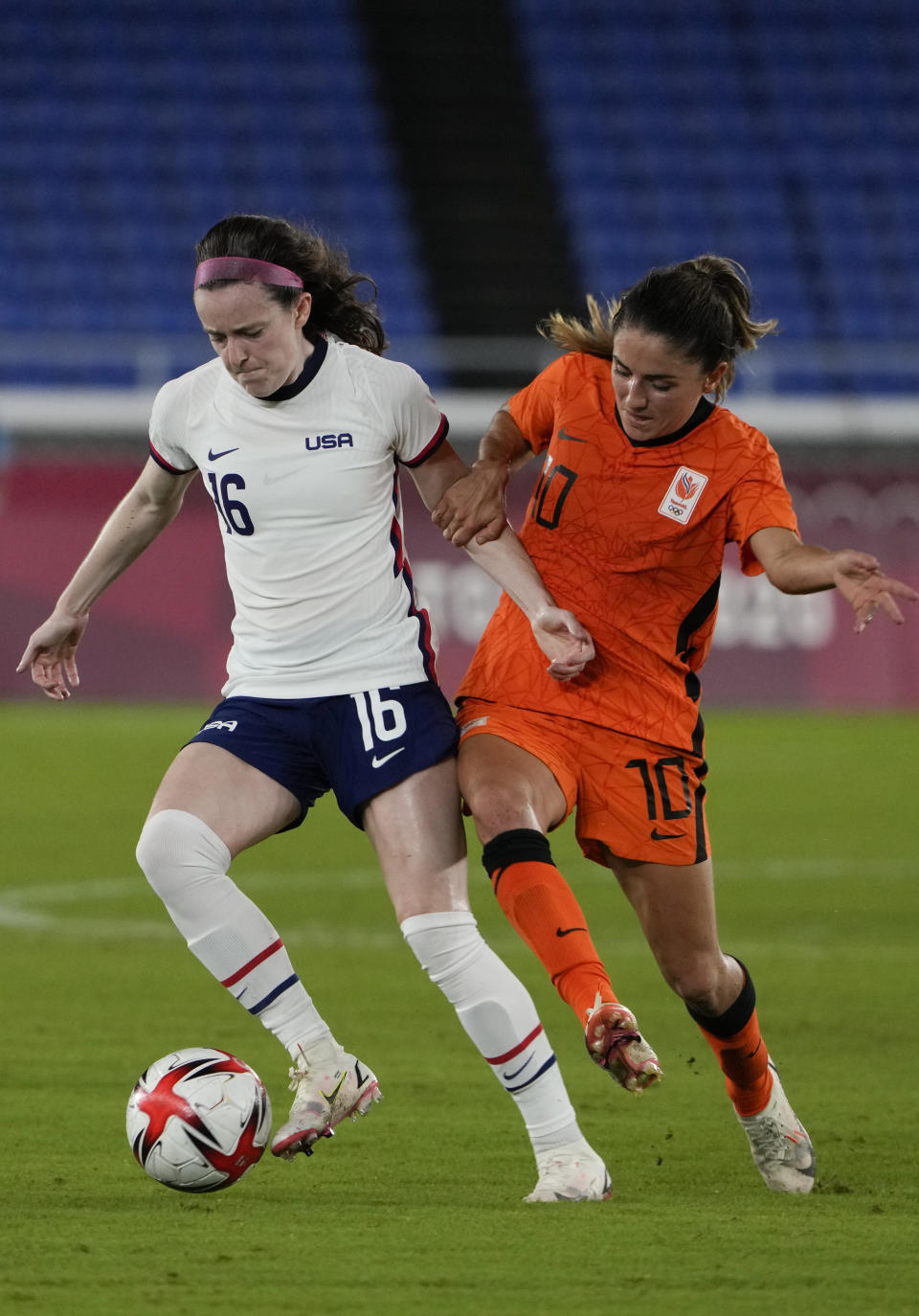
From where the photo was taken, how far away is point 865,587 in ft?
14.3

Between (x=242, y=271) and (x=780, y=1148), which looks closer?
(x=242, y=271)

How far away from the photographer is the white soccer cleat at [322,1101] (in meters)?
4.62

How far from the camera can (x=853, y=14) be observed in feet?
78.6

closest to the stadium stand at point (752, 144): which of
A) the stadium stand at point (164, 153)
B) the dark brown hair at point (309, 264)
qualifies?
the stadium stand at point (164, 153)

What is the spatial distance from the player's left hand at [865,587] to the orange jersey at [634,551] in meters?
0.48

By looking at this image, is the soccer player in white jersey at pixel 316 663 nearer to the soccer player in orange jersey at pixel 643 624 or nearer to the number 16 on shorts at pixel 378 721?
the number 16 on shorts at pixel 378 721

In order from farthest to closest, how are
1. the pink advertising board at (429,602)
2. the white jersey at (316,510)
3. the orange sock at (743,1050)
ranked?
the pink advertising board at (429,602) → the orange sock at (743,1050) → the white jersey at (316,510)

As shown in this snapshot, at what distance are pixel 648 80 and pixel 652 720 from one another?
19527 millimetres

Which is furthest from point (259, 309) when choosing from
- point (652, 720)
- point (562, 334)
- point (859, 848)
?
point (859, 848)

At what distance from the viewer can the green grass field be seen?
3816 millimetres

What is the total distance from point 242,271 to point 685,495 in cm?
116

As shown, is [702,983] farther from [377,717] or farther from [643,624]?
[377,717]

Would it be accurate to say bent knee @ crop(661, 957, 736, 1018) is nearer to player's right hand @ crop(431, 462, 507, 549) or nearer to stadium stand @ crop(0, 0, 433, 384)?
player's right hand @ crop(431, 462, 507, 549)

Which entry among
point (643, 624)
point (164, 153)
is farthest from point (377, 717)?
point (164, 153)
